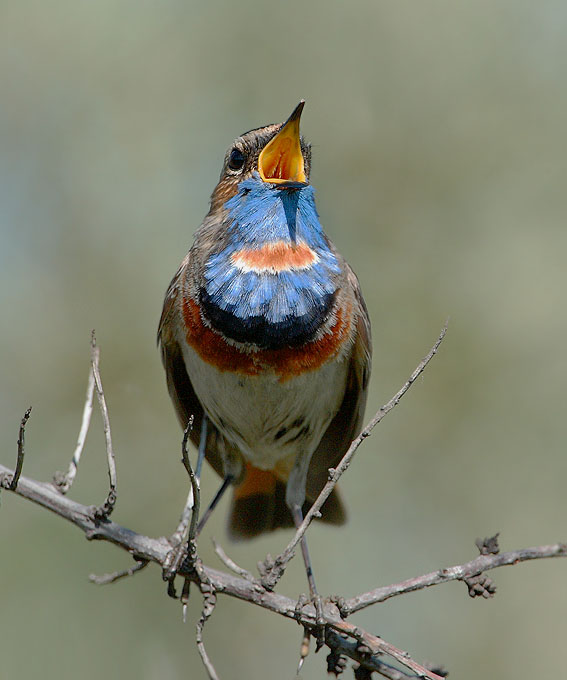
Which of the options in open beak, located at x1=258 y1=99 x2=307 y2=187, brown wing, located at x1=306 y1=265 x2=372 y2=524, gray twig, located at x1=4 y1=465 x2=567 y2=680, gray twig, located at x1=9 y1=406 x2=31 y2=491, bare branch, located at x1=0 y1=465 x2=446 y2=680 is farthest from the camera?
brown wing, located at x1=306 y1=265 x2=372 y2=524

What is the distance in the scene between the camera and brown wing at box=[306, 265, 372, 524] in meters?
5.67

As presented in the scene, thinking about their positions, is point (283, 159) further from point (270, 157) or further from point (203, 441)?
point (203, 441)

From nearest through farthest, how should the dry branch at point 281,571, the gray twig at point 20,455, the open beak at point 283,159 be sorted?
1. the gray twig at point 20,455
2. the dry branch at point 281,571
3. the open beak at point 283,159

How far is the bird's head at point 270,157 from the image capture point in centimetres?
532

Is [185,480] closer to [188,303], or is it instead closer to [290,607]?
[188,303]

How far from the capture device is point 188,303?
5.40 m

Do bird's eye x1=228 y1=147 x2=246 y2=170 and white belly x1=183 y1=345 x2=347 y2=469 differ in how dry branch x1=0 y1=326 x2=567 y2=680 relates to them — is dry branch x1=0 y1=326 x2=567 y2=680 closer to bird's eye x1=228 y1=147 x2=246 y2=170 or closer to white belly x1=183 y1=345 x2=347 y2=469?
white belly x1=183 y1=345 x2=347 y2=469

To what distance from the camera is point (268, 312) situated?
5168 mm

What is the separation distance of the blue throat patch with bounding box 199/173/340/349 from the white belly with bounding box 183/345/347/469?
257mm

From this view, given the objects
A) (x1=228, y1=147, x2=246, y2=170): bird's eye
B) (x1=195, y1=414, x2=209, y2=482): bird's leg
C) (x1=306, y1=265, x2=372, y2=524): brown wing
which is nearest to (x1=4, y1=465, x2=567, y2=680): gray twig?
(x1=195, y1=414, x2=209, y2=482): bird's leg

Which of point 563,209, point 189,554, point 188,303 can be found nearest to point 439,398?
point 563,209

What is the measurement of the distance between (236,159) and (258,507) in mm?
2434

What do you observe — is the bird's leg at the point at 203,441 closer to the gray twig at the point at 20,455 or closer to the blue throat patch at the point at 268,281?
the blue throat patch at the point at 268,281

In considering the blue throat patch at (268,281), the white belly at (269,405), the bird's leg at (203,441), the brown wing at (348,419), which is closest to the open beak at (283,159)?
the blue throat patch at (268,281)
